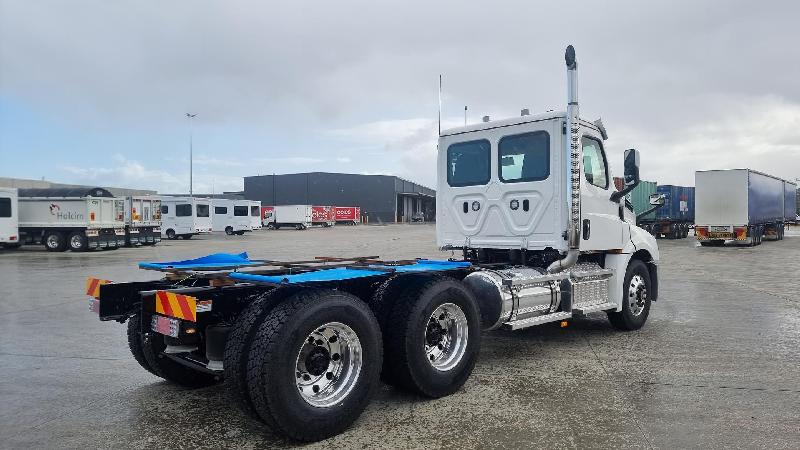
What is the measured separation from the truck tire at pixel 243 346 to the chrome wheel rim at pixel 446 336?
1670 mm

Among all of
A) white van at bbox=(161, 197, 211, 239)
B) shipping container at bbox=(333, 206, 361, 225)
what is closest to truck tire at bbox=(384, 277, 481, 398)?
white van at bbox=(161, 197, 211, 239)

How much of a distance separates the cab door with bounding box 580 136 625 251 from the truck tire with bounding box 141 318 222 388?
4626 mm

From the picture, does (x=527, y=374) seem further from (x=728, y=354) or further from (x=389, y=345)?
(x=728, y=354)

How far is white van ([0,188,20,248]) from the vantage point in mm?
24594

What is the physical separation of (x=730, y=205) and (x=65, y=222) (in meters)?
31.8

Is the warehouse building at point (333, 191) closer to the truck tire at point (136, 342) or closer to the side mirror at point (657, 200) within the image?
the side mirror at point (657, 200)

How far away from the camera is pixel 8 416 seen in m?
4.69

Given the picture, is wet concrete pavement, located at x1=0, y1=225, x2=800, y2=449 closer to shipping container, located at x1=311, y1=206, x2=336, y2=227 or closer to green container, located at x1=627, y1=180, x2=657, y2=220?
green container, located at x1=627, y1=180, x2=657, y2=220

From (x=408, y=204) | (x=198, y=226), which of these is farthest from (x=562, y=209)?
(x=408, y=204)

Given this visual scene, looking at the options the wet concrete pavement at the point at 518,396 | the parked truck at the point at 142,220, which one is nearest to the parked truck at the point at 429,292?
the wet concrete pavement at the point at 518,396

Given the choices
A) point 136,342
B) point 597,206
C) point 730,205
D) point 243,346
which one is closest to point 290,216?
point 730,205

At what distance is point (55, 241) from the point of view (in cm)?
2598

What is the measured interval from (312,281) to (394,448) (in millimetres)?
1357

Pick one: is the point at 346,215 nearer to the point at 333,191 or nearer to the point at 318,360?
the point at 333,191
